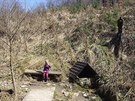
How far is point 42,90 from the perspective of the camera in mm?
11875

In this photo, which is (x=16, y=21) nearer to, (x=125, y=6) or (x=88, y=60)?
(x=88, y=60)

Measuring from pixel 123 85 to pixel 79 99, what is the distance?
1.49 meters

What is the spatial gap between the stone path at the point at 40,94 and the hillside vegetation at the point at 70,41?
1.23m

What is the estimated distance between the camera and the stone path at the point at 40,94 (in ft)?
35.3

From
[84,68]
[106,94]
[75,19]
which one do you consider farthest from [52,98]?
[75,19]

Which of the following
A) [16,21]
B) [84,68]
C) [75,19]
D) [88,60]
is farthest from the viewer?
[75,19]

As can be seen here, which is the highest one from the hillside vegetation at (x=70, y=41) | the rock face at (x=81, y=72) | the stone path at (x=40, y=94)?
the hillside vegetation at (x=70, y=41)

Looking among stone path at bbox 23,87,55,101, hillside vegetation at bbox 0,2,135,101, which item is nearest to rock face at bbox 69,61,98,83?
hillside vegetation at bbox 0,2,135,101

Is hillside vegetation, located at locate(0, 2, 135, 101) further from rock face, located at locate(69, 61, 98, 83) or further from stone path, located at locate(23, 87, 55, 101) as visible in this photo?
stone path, located at locate(23, 87, 55, 101)

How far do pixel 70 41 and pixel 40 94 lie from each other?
5.86 meters

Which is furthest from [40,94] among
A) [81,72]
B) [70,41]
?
[70,41]

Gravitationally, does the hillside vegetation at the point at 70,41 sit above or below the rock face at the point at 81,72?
above

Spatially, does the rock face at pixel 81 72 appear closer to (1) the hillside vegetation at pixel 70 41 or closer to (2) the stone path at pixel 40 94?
(1) the hillside vegetation at pixel 70 41

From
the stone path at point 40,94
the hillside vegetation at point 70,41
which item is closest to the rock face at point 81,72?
the hillside vegetation at point 70,41
